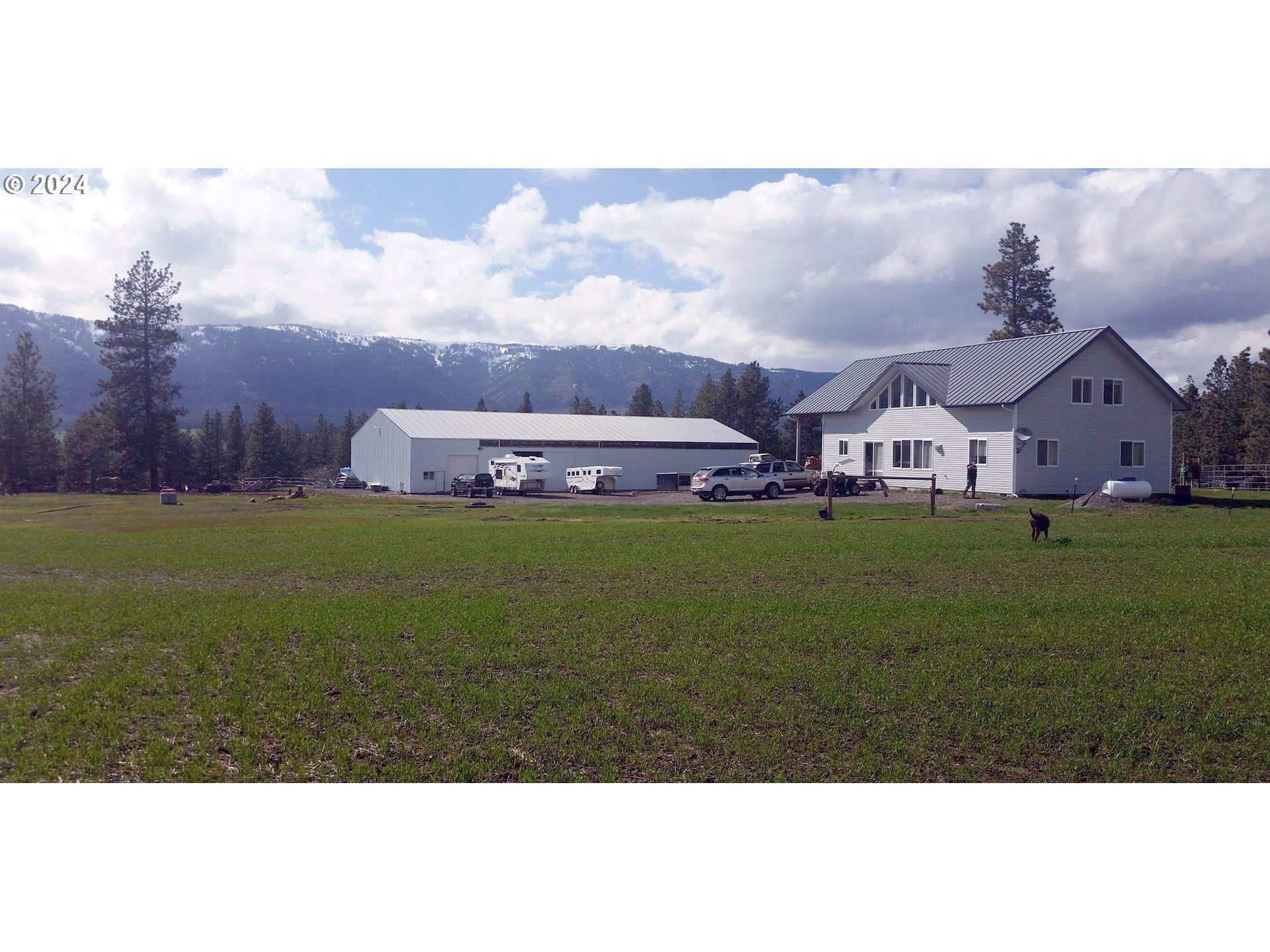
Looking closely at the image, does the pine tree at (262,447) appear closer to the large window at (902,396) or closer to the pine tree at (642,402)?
the large window at (902,396)

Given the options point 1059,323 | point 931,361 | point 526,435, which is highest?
point 1059,323

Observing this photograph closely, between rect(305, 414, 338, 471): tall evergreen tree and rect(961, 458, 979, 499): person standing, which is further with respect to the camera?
rect(305, 414, 338, 471): tall evergreen tree

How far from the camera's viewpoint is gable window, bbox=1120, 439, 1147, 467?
3369cm

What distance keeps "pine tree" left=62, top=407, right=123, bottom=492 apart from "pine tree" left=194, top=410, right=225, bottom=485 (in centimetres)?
484

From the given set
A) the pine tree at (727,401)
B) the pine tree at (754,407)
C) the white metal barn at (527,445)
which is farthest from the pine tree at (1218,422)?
the pine tree at (727,401)

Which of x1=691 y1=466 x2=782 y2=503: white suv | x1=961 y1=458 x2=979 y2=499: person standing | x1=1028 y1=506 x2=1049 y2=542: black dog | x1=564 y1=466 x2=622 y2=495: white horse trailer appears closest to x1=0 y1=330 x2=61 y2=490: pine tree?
x1=1028 y1=506 x2=1049 y2=542: black dog

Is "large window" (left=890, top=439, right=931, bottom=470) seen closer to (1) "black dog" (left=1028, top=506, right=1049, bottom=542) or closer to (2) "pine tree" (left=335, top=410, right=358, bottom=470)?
(1) "black dog" (left=1028, top=506, right=1049, bottom=542)

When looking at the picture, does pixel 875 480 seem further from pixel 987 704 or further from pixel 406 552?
pixel 987 704

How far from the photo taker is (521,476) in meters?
39.1

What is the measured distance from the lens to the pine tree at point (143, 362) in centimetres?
1230

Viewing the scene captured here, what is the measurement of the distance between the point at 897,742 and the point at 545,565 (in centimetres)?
755

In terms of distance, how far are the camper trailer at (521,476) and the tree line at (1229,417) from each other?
2542 centimetres

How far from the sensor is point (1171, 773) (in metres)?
6.38


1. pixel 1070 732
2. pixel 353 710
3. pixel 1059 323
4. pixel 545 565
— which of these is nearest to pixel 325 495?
pixel 545 565
